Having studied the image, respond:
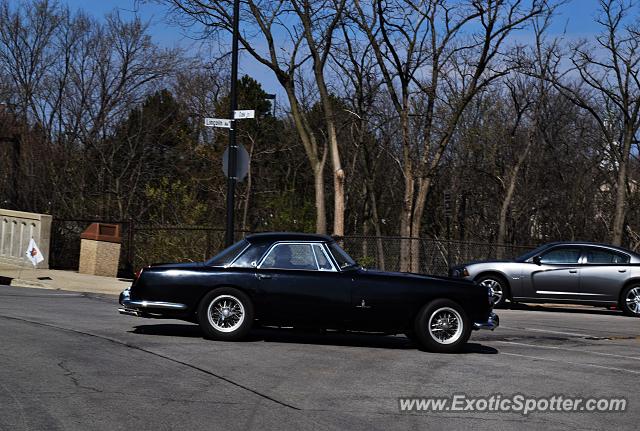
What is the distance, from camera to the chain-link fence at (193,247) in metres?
24.9

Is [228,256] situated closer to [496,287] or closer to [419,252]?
[496,287]

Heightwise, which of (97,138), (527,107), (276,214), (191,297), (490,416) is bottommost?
(490,416)

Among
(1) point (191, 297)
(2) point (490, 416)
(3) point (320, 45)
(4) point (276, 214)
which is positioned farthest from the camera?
(4) point (276, 214)

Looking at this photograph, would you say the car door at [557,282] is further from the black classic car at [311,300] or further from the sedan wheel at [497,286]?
the black classic car at [311,300]

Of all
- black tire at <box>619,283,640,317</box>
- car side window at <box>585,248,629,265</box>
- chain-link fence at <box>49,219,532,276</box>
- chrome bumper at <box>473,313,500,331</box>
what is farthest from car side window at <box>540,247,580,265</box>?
chrome bumper at <box>473,313,500,331</box>

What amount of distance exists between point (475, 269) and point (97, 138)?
2727cm

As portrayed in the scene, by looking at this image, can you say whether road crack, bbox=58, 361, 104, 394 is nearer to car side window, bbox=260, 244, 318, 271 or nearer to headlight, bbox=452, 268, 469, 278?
car side window, bbox=260, 244, 318, 271

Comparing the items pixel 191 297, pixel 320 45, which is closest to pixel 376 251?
pixel 320 45

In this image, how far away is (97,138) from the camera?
139 ft

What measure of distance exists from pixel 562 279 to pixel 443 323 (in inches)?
360

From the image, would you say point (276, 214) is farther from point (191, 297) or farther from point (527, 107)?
point (191, 297)

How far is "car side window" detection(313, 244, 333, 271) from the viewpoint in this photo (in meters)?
11.2

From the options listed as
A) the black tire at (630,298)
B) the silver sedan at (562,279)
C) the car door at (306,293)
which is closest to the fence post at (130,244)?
the silver sedan at (562,279)

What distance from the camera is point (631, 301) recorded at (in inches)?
765
